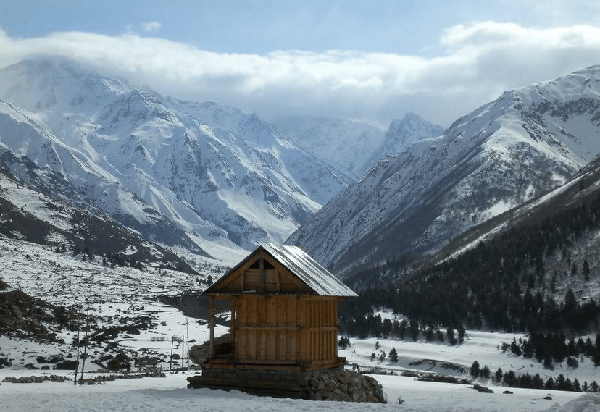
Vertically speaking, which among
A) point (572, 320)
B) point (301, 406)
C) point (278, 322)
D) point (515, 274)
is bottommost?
point (301, 406)

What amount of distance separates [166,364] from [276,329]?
4099cm

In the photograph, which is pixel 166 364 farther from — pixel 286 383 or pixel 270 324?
pixel 286 383

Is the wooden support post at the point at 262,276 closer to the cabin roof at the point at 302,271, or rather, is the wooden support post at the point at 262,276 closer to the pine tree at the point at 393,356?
the cabin roof at the point at 302,271

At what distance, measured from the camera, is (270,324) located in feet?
115

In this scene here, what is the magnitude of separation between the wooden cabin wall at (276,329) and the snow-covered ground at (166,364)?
107 inches

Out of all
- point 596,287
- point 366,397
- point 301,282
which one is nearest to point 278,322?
point 301,282

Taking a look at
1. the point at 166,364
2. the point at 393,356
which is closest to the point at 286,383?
the point at 166,364

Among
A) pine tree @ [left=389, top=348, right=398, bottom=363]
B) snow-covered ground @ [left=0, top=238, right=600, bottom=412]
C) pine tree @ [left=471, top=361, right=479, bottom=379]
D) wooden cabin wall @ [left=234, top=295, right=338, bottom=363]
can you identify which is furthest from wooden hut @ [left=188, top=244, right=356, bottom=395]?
pine tree @ [left=389, top=348, right=398, bottom=363]

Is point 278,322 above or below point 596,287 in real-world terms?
below

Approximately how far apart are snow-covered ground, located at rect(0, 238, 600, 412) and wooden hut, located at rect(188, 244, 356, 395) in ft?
6.33

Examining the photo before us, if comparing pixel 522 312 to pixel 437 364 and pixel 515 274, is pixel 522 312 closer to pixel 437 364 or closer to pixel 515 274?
pixel 515 274

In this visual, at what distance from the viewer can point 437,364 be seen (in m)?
92.8

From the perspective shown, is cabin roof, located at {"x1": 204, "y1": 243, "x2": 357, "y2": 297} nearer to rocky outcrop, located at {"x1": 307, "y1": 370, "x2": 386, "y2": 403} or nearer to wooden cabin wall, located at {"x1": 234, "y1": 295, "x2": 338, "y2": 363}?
wooden cabin wall, located at {"x1": 234, "y1": 295, "x2": 338, "y2": 363}

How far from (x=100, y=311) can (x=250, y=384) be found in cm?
8999
